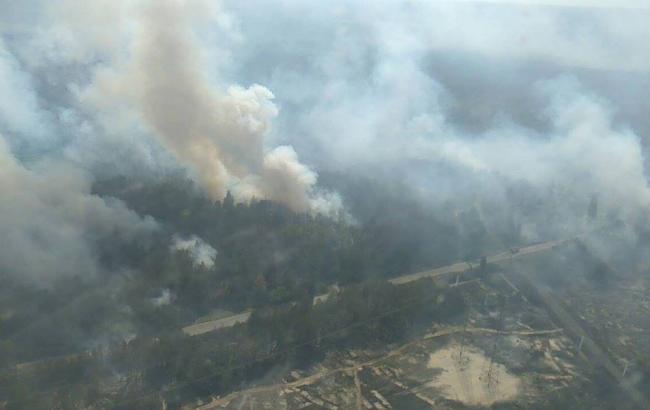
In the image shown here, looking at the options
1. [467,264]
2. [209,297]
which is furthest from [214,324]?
[467,264]

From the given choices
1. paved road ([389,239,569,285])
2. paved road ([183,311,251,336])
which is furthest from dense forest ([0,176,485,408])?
paved road ([389,239,569,285])

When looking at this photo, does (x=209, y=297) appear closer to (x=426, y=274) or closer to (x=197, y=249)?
(x=197, y=249)

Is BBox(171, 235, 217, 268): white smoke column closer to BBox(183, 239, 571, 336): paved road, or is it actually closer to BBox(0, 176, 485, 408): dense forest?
BBox(0, 176, 485, 408): dense forest

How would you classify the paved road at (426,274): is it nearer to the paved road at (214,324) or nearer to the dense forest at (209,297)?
the paved road at (214,324)

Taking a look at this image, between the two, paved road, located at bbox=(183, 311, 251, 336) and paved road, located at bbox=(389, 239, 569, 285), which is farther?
paved road, located at bbox=(389, 239, 569, 285)

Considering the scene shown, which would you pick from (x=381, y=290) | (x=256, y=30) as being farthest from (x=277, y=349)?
(x=256, y=30)

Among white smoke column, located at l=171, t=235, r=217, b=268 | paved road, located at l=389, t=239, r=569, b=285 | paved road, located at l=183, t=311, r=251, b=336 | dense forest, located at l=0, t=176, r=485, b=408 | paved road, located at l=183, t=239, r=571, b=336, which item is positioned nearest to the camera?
dense forest, located at l=0, t=176, r=485, b=408

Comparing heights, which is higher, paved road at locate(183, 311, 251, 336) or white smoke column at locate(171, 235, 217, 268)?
white smoke column at locate(171, 235, 217, 268)
